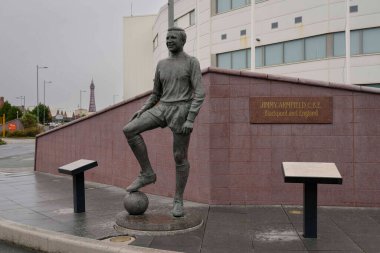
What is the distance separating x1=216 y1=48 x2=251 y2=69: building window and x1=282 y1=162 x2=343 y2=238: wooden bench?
83.0 ft

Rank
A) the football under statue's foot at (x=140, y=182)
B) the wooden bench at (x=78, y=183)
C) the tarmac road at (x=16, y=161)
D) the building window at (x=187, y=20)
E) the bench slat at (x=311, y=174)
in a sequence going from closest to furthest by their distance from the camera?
the bench slat at (x=311, y=174) → the football under statue's foot at (x=140, y=182) → the wooden bench at (x=78, y=183) → the tarmac road at (x=16, y=161) → the building window at (x=187, y=20)

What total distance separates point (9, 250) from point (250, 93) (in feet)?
17.2

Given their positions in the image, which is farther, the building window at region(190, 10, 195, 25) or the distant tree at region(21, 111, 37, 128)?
the distant tree at region(21, 111, 37, 128)

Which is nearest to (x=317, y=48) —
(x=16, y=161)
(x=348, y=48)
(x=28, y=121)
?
(x=348, y=48)

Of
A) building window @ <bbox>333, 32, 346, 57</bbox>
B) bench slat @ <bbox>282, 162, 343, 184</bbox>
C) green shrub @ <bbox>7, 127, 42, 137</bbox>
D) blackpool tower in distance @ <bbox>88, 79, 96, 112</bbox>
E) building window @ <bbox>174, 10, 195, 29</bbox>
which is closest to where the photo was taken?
bench slat @ <bbox>282, 162, 343, 184</bbox>

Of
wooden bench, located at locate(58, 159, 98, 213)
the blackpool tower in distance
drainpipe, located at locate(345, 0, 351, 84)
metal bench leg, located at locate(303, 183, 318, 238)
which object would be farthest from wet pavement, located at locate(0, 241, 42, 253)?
the blackpool tower in distance

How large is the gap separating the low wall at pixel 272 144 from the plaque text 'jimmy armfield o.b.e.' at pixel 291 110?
0.09 meters

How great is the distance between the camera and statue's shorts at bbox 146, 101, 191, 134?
6.27 meters

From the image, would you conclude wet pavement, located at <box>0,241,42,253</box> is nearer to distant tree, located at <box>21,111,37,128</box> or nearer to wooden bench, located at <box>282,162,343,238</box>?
wooden bench, located at <box>282,162,343,238</box>

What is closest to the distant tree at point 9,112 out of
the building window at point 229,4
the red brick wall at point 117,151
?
the building window at point 229,4

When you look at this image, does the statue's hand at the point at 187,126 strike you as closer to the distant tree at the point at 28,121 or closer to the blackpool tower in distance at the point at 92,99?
the distant tree at the point at 28,121

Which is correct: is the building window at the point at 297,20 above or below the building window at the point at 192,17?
below

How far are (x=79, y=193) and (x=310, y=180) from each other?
430 centimetres

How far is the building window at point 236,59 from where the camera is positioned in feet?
101
